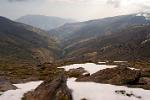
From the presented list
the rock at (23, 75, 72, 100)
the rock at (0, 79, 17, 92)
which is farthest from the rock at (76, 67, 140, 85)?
the rock at (0, 79, 17, 92)

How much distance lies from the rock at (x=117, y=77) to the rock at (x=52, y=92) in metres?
10.2

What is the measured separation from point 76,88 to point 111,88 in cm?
513

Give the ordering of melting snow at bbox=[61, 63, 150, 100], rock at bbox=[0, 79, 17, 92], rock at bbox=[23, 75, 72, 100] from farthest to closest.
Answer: rock at bbox=[0, 79, 17, 92] < melting snow at bbox=[61, 63, 150, 100] < rock at bbox=[23, 75, 72, 100]

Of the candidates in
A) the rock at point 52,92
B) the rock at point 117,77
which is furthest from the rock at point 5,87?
the rock at point 117,77

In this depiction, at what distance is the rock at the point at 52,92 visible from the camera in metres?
38.8

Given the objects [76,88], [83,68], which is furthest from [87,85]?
[83,68]

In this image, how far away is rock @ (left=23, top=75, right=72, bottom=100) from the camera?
38.8 meters

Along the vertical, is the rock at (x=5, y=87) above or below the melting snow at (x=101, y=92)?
above

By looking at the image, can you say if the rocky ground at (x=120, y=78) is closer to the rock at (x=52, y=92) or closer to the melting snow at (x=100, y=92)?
the melting snow at (x=100, y=92)

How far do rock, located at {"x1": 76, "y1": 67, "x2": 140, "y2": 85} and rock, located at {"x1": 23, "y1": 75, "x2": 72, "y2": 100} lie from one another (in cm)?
1021

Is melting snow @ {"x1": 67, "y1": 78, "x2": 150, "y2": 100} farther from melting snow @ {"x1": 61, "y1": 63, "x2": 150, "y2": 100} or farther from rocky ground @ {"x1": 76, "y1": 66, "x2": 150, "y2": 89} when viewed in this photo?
rocky ground @ {"x1": 76, "y1": 66, "x2": 150, "y2": 89}

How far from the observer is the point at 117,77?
4891cm

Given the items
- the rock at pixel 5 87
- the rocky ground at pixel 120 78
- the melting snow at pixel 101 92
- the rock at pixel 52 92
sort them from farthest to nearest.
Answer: the rocky ground at pixel 120 78
the rock at pixel 5 87
the melting snow at pixel 101 92
the rock at pixel 52 92

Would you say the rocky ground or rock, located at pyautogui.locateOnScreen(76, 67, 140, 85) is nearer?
the rocky ground
